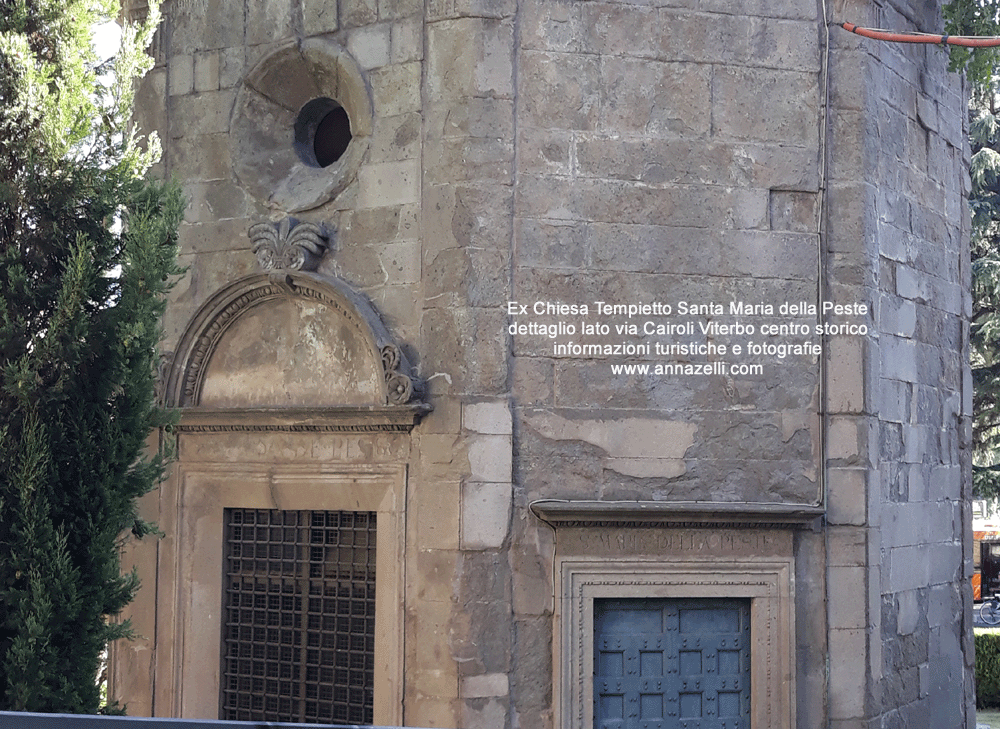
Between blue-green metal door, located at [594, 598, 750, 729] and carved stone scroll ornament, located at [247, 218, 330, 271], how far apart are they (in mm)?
3144

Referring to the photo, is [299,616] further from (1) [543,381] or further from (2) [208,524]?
(1) [543,381]

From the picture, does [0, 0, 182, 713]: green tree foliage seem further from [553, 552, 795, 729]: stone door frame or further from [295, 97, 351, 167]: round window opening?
[553, 552, 795, 729]: stone door frame

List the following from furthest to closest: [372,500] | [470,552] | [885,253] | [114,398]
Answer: [885,253]
[372,500]
[470,552]
[114,398]

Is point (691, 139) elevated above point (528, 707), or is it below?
above

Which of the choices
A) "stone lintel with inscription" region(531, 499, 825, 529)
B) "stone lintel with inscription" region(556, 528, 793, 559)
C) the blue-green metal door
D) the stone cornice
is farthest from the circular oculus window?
the blue-green metal door

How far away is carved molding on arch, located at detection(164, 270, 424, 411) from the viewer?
7.56 m

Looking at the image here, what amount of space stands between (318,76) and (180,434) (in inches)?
113

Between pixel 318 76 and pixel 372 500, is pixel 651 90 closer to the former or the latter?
pixel 318 76

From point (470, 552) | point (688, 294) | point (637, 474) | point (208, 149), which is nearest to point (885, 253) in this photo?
point (688, 294)

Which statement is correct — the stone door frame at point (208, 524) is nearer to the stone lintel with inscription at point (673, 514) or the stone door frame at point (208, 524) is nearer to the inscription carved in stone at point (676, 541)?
the stone lintel with inscription at point (673, 514)

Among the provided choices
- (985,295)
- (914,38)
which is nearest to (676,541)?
(914,38)

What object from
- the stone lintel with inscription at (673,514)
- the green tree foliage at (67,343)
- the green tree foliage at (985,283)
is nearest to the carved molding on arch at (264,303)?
the stone lintel with inscription at (673,514)

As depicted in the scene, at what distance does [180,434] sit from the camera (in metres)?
8.55

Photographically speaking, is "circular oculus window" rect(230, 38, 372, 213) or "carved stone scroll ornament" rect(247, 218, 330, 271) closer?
"carved stone scroll ornament" rect(247, 218, 330, 271)
